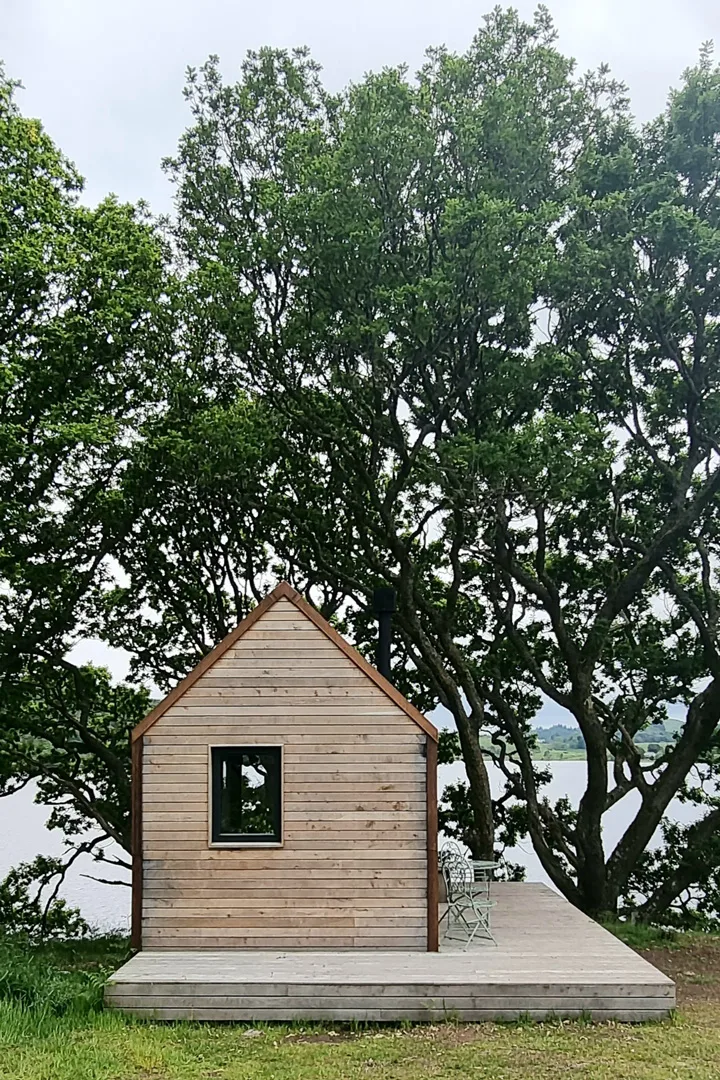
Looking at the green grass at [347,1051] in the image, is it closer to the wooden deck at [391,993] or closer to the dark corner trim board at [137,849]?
the wooden deck at [391,993]

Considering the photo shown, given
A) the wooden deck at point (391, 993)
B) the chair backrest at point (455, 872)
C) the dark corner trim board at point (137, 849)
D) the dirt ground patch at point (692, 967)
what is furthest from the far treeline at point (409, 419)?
the wooden deck at point (391, 993)

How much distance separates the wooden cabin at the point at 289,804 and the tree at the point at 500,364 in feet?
11.7

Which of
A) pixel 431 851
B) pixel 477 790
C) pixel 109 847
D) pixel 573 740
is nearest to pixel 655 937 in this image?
pixel 477 790

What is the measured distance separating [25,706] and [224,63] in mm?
9895

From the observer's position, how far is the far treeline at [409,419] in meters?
12.6

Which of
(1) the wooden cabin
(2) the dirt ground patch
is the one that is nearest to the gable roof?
(1) the wooden cabin

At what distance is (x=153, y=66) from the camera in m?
13.6

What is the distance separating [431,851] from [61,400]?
7150 mm

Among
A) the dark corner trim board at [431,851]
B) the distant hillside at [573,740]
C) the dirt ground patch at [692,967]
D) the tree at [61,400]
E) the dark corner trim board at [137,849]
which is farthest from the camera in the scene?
the distant hillside at [573,740]

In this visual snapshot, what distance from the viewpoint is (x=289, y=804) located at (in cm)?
1026

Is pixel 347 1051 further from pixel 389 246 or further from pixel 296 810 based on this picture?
pixel 389 246

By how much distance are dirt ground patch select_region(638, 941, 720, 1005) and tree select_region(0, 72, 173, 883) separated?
26.5 feet

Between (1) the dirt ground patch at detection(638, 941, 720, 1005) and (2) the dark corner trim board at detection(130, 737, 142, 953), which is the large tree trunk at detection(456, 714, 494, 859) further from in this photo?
(2) the dark corner trim board at detection(130, 737, 142, 953)

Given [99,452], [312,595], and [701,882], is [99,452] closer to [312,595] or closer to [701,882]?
[312,595]
